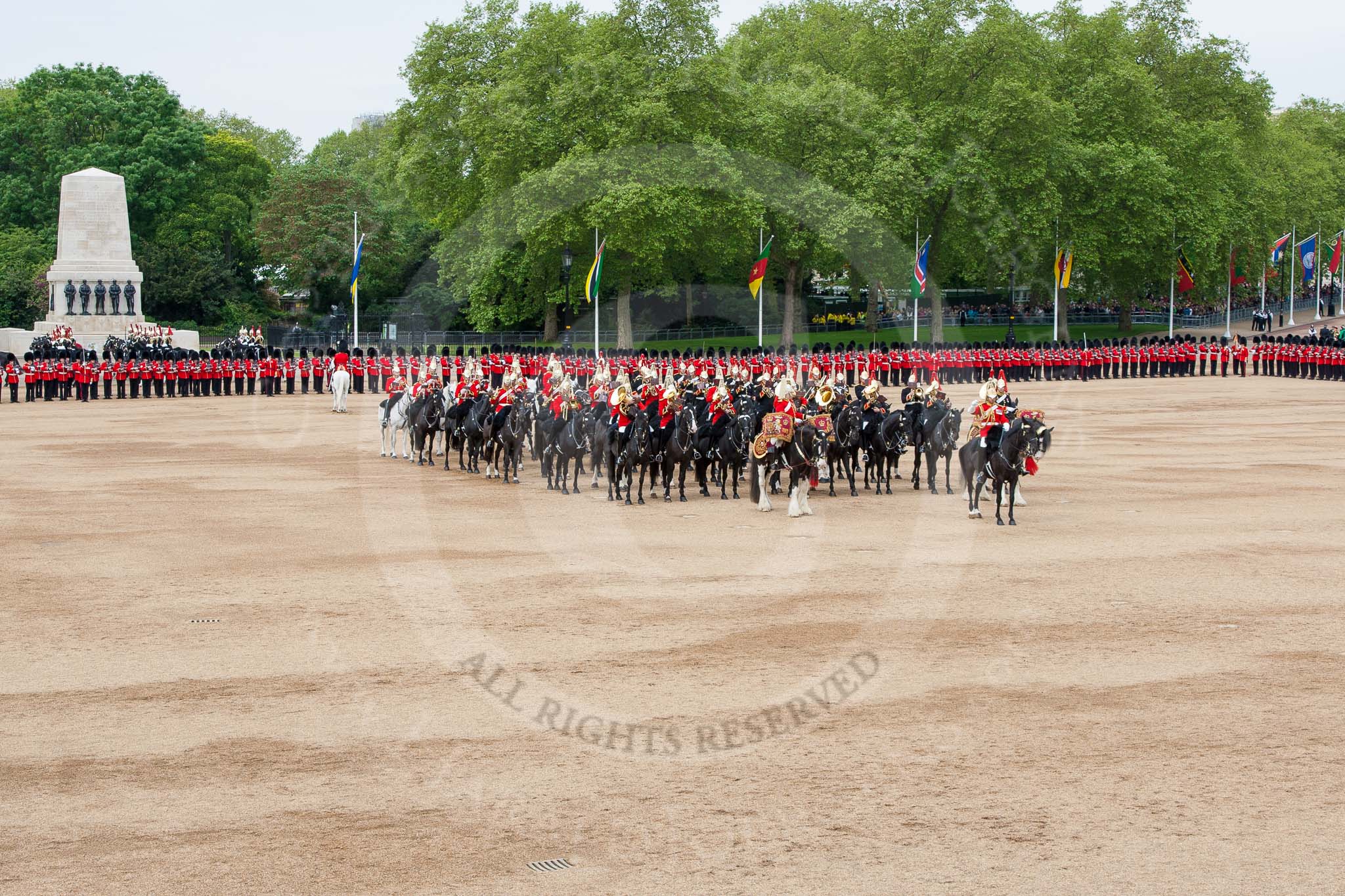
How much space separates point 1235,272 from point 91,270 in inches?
2039

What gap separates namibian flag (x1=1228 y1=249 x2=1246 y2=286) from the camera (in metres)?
66.8

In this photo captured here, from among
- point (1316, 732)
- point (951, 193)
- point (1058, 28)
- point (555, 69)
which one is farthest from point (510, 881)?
point (1058, 28)

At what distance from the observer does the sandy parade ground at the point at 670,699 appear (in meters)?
7.66

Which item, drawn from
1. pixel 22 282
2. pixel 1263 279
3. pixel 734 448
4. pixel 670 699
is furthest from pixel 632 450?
pixel 1263 279

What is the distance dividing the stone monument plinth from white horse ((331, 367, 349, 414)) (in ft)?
61.4

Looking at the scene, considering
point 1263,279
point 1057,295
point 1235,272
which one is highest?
point 1263,279

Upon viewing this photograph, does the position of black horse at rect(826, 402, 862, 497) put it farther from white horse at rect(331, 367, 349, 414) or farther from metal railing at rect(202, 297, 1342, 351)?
metal railing at rect(202, 297, 1342, 351)

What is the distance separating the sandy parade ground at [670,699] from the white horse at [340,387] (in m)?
17.9

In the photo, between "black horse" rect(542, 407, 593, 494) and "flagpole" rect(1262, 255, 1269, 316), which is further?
"flagpole" rect(1262, 255, 1269, 316)

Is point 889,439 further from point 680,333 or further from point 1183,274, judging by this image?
point 680,333

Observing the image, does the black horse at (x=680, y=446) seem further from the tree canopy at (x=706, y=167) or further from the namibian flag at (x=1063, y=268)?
the namibian flag at (x=1063, y=268)

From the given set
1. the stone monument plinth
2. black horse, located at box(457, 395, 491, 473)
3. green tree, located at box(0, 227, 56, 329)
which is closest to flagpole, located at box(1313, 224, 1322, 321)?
the stone monument plinth

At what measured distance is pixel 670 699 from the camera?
1053cm

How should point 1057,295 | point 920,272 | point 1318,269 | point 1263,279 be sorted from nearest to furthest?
point 920,272 → point 1057,295 → point 1263,279 → point 1318,269
